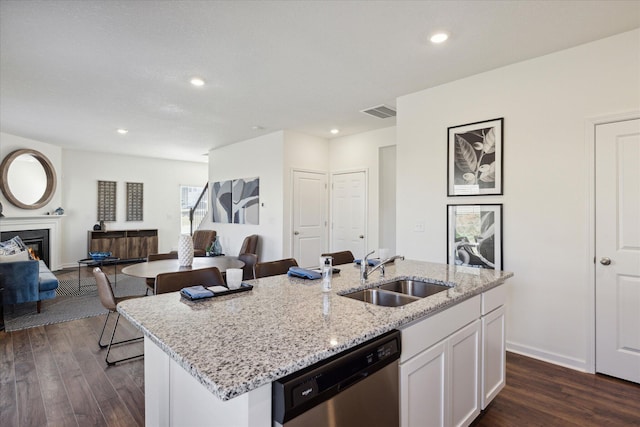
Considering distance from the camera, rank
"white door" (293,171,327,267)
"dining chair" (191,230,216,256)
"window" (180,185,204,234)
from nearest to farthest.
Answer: "white door" (293,171,327,267) → "dining chair" (191,230,216,256) → "window" (180,185,204,234)

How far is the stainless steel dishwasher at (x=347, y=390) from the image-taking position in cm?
95

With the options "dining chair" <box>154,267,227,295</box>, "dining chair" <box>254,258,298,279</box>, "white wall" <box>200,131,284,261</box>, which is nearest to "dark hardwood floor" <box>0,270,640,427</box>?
"dining chair" <box>154,267,227,295</box>

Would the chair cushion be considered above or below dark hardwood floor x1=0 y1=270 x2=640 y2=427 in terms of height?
above

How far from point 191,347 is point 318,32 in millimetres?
2351

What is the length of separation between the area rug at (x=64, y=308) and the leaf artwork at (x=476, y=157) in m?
4.56

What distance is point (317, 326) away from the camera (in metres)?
1.25

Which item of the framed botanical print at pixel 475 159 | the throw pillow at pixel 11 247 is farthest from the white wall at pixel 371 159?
the throw pillow at pixel 11 247

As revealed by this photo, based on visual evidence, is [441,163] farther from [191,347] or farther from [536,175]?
[191,347]

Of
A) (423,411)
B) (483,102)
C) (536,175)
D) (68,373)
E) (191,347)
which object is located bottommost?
(68,373)

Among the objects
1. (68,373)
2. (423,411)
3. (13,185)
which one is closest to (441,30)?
(423,411)

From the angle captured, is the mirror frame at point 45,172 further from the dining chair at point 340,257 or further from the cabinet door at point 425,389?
the cabinet door at point 425,389

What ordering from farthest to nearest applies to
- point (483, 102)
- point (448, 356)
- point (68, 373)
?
point (483, 102) < point (68, 373) < point (448, 356)

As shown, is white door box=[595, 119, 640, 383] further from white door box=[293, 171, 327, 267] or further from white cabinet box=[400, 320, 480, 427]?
white door box=[293, 171, 327, 267]

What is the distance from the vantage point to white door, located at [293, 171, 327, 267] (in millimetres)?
5656
